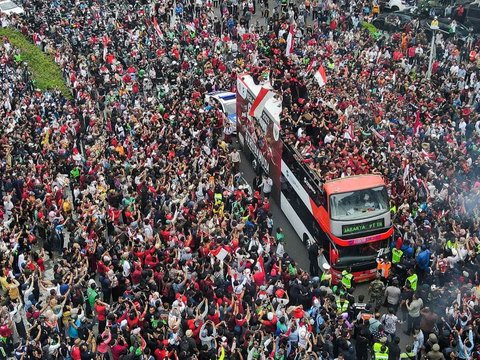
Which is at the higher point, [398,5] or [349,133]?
[398,5]

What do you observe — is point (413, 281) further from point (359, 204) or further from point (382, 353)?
point (382, 353)

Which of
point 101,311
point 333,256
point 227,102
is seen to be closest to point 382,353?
point 333,256

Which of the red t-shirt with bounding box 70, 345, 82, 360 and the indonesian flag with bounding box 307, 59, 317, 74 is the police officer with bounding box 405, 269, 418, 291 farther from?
the indonesian flag with bounding box 307, 59, 317, 74

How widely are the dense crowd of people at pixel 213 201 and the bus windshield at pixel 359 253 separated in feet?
1.73

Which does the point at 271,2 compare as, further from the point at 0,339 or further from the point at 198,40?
the point at 0,339

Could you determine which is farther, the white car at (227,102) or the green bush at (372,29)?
the green bush at (372,29)

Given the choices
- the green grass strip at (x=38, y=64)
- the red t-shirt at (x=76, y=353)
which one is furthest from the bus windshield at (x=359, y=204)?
the green grass strip at (x=38, y=64)

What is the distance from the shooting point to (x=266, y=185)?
25.2 meters

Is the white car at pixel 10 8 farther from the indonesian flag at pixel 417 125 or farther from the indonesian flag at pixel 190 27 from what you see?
the indonesian flag at pixel 417 125

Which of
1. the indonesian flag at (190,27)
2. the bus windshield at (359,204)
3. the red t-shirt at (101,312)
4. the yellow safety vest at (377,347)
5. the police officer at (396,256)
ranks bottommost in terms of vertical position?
the police officer at (396,256)

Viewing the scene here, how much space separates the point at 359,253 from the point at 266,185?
5.46 metres

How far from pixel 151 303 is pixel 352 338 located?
5046 millimetres

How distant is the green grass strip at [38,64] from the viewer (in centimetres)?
3431

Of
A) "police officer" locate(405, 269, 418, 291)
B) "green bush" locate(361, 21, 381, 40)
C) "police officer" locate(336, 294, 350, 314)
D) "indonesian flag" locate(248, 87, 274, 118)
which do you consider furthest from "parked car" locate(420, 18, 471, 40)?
"police officer" locate(336, 294, 350, 314)
